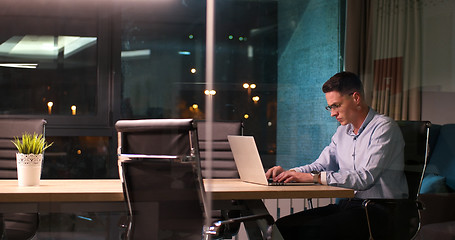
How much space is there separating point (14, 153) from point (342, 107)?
2.21 m

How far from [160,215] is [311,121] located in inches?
62.5

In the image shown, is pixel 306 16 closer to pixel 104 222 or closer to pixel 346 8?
pixel 346 8

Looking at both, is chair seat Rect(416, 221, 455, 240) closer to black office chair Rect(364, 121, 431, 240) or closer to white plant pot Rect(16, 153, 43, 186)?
black office chair Rect(364, 121, 431, 240)

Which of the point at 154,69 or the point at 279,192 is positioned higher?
the point at 154,69

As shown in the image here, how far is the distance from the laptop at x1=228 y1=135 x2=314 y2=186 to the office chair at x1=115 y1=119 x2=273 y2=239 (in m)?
0.41

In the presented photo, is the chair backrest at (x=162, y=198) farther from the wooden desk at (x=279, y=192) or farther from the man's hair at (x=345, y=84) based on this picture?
A: the man's hair at (x=345, y=84)

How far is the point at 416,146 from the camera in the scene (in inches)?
132

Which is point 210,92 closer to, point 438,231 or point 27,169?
point 27,169

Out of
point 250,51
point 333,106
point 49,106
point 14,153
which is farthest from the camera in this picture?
point 49,106

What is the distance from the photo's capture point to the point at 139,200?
283 centimetres

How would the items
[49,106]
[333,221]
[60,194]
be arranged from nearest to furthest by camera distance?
[60,194], [333,221], [49,106]

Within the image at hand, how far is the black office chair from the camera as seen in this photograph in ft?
11.0

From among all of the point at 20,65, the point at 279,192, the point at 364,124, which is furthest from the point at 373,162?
the point at 20,65

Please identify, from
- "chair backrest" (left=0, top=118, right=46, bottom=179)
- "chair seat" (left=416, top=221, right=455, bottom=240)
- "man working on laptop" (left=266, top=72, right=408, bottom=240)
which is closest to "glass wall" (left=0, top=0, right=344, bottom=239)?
"man working on laptop" (left=266, top=72, right=408, bottom=240)
